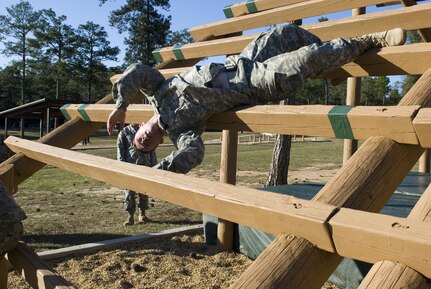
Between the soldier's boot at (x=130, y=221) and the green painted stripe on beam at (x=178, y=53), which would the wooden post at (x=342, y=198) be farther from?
the soldier's boot at (x=130, y=221)

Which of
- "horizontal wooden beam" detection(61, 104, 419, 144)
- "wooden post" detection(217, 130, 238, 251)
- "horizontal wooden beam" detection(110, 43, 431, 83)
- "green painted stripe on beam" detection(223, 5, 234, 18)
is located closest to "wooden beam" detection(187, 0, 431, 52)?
"horizontal wooden beam" detection(110, 43, 431, 83)

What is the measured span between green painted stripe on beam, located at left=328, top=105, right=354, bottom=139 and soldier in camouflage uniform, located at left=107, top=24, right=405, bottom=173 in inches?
24.4

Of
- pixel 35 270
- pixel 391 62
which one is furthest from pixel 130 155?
pixel 391 62

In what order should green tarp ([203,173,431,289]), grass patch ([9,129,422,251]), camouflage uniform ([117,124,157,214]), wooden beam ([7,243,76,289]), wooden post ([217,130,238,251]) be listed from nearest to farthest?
wooden beam ([7,243,76,289]) → green tarp ([203,173,431,289]) → wooden post ([217,130,238,251]) → grass patch ([9,129,422,251]) → camouflage uniform ([117,124,157,214])

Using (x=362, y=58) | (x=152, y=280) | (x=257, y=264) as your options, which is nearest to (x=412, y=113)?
(x=257, y=264)

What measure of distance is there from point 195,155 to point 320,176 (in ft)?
32.0

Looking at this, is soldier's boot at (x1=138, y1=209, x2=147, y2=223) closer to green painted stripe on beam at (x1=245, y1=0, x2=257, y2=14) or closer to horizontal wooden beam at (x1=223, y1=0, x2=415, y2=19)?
horizontal wooden beam at (x1=223, y1=0, x2=415, y2=19)

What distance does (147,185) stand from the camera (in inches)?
77.2

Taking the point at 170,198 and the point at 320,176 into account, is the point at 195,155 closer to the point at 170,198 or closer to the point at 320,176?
the point at 170,198

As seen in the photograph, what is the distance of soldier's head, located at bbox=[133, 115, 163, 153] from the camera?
107 inches

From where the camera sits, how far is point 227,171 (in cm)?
473

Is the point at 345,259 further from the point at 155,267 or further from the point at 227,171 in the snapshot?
the point at 155,267

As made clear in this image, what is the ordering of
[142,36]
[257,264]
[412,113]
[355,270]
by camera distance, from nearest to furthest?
[257,264] → [412,113] → [355,270] → [142,36]

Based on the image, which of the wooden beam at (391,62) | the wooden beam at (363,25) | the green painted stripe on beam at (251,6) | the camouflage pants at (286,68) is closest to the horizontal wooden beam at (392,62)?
the wooden beam at (391,62)
